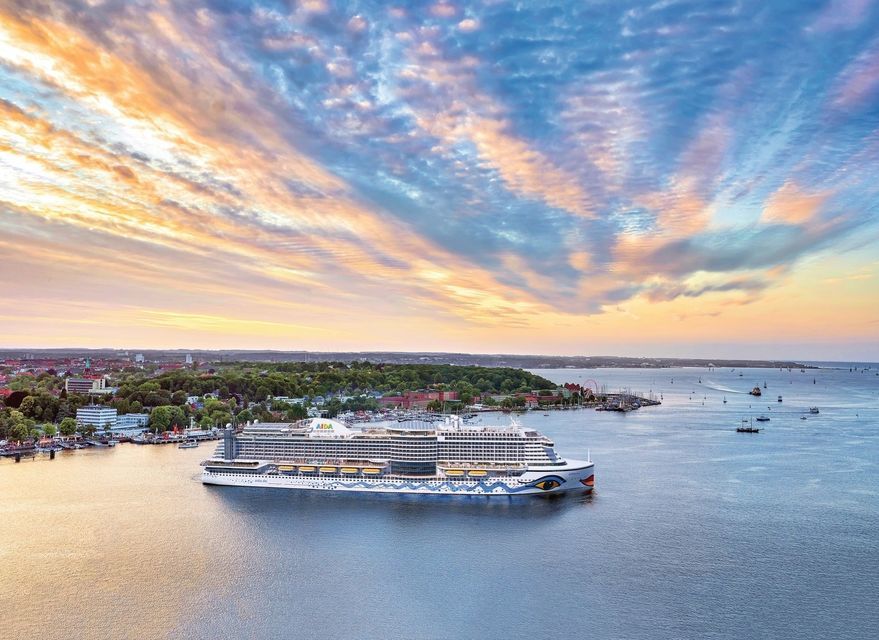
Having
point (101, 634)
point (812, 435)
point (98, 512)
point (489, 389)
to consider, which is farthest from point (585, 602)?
point (489, 389)

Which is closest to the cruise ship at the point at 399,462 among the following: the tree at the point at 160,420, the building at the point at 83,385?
the tree at the point at 160,420

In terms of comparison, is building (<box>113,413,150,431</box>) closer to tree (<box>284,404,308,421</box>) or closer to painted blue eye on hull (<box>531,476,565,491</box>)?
tree (<box>284,404,308,421</box>)

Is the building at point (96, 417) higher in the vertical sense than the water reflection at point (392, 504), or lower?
higher

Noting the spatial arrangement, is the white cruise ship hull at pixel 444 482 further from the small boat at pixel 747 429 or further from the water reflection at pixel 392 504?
the small boat at pixel 747 429

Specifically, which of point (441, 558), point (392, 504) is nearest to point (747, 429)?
point (392, 504)

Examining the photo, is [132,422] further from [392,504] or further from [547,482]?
Result: [547,482]

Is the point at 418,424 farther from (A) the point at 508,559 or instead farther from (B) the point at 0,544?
(B) the point at 0,544

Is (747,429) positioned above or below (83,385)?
below
